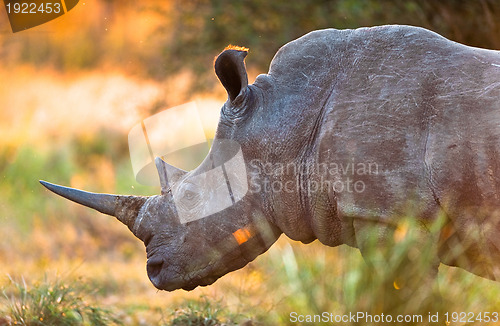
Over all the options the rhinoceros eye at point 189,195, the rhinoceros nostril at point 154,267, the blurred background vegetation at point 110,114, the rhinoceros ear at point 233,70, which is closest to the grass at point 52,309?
the blurred background vegetation at point 110,114

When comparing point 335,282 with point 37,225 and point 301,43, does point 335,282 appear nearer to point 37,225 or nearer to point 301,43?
point 301,43

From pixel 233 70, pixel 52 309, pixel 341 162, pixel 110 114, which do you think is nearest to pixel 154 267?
pixel 52 309

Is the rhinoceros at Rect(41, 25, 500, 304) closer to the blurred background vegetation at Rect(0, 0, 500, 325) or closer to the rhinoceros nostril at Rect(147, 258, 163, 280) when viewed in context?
the rhinoceros nostril at Rect(147, 258, 163, 280)

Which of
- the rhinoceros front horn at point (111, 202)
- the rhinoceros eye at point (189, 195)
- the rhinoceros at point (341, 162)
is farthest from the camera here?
the rhinoceros front horn at point (111, 202)

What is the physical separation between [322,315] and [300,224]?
48.4 inches

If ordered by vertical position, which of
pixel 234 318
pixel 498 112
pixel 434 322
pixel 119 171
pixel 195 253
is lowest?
pixel 119 171

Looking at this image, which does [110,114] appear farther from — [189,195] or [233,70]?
[233,70]

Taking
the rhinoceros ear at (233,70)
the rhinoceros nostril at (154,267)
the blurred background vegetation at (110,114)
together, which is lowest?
the blurred background vegetation at (110,114)

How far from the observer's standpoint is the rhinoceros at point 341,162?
4188mm

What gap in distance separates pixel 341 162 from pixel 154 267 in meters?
1.42

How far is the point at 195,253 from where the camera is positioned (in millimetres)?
4957

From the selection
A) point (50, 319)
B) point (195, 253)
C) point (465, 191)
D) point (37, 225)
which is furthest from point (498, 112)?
point (37, 225)

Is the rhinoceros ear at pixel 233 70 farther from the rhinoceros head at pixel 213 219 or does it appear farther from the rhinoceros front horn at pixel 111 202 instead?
the rhinoceros front horn at pixel 111 202

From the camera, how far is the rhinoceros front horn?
5.24 meters
